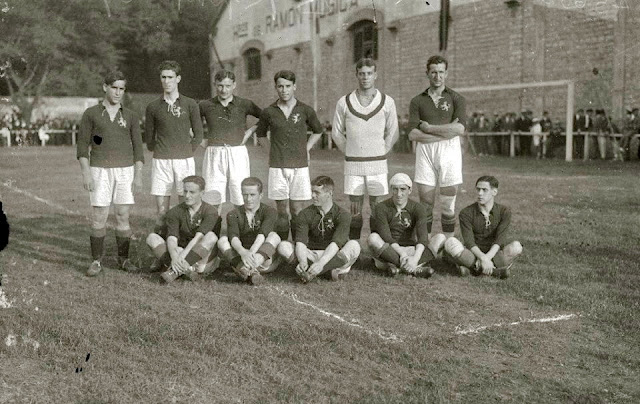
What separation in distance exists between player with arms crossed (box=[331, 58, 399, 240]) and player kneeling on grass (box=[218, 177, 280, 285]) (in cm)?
96

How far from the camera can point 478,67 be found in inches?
943

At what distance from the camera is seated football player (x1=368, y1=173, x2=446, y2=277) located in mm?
6602

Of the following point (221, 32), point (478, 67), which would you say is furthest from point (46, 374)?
point (221, 32)

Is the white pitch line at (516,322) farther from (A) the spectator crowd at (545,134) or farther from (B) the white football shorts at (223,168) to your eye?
(A) the spectator crowd at (545,134)

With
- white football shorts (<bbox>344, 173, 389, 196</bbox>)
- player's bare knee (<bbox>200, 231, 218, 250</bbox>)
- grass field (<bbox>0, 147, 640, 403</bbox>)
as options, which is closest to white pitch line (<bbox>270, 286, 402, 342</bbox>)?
grass field (<bbox>0, 147, 640, 403</bbox>)

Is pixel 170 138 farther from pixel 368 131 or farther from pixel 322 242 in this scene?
pixel 368 131

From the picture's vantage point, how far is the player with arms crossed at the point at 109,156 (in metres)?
6.78

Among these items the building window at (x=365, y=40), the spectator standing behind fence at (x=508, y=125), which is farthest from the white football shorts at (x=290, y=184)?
the building window at (x=365, y=40)

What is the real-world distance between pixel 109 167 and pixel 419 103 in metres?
3.28

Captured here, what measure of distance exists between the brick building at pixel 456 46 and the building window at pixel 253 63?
55mm

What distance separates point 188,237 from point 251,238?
656 mm

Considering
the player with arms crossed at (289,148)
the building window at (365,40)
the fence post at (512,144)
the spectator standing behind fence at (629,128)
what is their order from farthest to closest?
the building window at (365,40) < the fence post at (512,144) < the spectator standing behind fence at (629,128) < the player with arms crossed at (289,148)

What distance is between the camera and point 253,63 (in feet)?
121

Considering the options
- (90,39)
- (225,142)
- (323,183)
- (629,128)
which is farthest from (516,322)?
(90,39)
